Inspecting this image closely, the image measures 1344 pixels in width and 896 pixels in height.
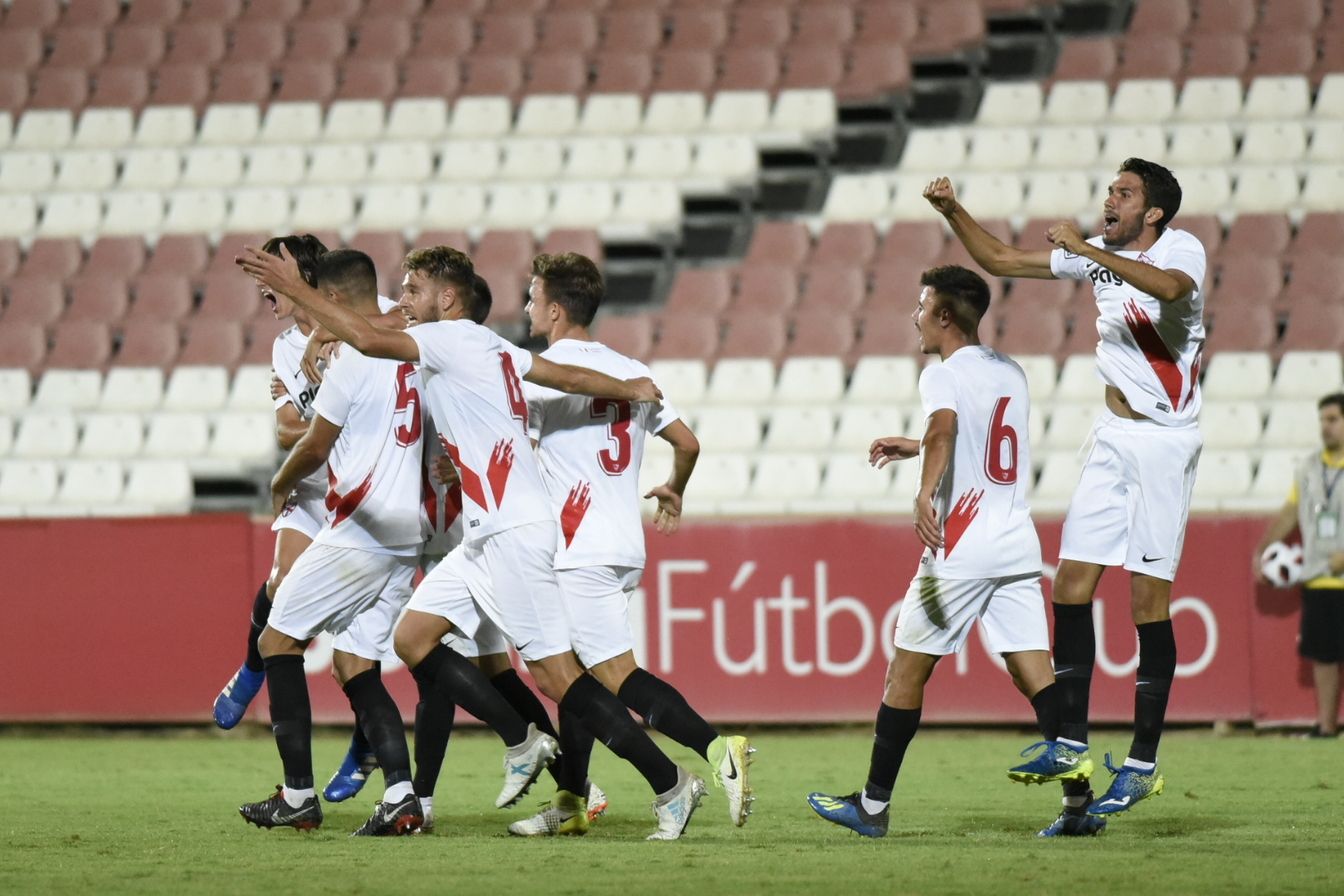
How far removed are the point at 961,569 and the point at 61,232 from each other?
1157 centimetres

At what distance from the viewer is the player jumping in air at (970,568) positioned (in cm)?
562

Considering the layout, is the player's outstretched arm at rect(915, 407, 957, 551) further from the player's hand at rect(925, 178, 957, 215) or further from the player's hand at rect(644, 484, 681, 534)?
the player's hand at rect(644, 484, 681, 534)

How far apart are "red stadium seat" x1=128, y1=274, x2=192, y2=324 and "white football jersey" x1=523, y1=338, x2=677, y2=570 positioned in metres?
8.93

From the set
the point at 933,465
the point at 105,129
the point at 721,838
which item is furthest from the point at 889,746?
the point at 105,129

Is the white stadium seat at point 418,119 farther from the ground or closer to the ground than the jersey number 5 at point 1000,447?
farther from the ground

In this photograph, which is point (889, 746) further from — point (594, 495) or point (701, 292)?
point (701, 292)

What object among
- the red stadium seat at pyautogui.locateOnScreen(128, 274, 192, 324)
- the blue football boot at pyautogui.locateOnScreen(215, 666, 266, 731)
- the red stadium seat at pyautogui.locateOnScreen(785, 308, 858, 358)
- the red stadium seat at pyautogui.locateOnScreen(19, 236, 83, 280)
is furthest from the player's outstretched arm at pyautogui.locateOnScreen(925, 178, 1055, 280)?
the red stadium seat at pyautogui.locateOnScreen(19, 236, 83, 280)

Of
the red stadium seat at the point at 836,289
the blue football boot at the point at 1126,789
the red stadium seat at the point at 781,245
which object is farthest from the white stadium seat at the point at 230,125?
the blue football boot at the point at 1126,789

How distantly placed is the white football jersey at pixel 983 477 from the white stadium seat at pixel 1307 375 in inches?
261

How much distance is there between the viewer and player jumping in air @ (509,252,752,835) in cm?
572

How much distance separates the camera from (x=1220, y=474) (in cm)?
1089

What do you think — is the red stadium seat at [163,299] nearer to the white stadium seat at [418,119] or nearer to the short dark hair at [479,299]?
the white stadium seat at [418,119]

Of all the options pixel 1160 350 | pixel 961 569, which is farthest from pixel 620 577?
pixel 1160 350

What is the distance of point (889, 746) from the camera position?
5672 mm
